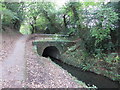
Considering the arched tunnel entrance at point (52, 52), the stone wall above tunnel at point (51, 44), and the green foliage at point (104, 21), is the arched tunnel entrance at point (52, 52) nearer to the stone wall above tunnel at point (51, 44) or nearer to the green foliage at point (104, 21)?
the stone wall above tunnel at point (51, 44)

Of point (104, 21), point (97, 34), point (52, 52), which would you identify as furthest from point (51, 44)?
point (104, 21)

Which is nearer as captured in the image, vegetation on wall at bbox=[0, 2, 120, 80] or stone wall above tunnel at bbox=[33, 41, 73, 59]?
vegetation on wall at bbox=[0, 2, 120, 80]

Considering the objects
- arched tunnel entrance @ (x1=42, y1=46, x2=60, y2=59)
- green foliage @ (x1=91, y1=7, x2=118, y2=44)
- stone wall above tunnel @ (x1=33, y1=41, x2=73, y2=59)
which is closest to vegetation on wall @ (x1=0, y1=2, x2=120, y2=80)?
green foliage @ (x1=91, y1=7, x2=118, y2=44)

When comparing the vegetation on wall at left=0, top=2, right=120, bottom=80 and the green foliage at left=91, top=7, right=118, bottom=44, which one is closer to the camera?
the green foliage at left=91, top=7, right=118, bottom=44

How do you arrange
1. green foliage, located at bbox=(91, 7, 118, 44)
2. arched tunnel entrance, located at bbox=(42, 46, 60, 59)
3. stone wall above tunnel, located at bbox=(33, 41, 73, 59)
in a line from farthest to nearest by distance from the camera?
1. arched tunnel entrance, located at bbox=(42, 46, 60, 59)
2. stone wall above tunnel, located at bbox=(33, 41, 73, 59)
3. green foliage, located at bbox=(91, 7, 118, 44)

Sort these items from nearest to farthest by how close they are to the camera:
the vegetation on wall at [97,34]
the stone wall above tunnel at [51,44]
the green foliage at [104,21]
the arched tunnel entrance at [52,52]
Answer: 1. the green foliage at [104,21]
2. the vegetation on wall at [97,34]
3. the stone wall above tunnel at [51,44]
4. the arched tunnel entrance at [52,52]

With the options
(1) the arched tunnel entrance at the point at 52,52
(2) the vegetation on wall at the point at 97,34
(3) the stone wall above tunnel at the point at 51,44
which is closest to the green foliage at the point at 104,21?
(2) the vegetation on wall at the point at 97,34

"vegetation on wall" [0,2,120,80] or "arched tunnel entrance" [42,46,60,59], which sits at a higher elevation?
"vegetation on wall" [0,2,120,80]

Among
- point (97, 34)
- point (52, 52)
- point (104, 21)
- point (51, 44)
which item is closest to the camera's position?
point (104, 21)

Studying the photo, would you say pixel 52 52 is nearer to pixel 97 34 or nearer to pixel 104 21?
pixel 97 34

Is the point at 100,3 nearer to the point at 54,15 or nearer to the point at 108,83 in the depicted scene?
the point at 108,83

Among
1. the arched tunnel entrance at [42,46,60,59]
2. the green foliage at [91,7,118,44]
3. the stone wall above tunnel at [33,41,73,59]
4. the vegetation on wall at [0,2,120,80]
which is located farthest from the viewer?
the arched tunnel entrance at [42,46,60,59]

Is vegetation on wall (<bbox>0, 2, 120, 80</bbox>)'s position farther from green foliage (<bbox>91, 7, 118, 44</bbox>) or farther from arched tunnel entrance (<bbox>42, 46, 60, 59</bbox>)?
arched tunnel entrance (<bbox>42, 46, 60, 59</bbox>)

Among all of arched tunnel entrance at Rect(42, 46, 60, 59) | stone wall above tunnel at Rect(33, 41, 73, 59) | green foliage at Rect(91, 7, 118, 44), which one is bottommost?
arched tunnel entrance at Rect(42, 46, 60, 59)
